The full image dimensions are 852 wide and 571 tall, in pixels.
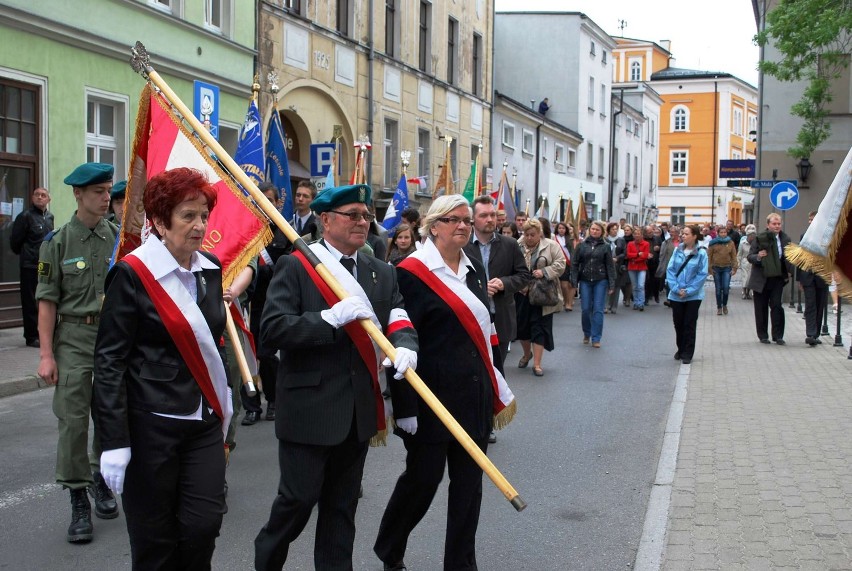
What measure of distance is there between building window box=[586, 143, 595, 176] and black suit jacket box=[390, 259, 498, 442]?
4633 cm

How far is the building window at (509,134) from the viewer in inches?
1455

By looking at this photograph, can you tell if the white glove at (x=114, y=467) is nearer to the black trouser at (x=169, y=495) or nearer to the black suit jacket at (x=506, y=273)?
the black trouser at (x=169, y=495)

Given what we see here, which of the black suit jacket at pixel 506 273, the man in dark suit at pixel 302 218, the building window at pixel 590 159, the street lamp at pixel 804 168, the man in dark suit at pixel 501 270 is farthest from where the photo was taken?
the building window at pixel 590 159

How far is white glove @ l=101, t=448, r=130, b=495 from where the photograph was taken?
3.44 m

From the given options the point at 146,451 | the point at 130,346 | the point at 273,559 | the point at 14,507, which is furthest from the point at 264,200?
the point at 14,507

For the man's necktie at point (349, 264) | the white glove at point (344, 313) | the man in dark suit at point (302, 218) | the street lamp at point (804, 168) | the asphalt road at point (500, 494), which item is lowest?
the asphalt road at point (500, 494)

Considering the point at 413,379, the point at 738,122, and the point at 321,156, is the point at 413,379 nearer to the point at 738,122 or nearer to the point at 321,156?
the point at 321,156

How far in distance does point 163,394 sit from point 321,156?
16.2 meters

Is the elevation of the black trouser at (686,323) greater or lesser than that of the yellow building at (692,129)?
lesser

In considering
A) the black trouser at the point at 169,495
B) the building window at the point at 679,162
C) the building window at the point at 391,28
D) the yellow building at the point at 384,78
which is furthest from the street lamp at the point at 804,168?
the building window at the point at 679,162

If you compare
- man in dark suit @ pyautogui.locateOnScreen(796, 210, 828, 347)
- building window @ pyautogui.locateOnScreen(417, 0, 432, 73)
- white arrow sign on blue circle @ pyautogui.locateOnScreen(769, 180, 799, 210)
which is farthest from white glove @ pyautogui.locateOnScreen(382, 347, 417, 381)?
building window @ pyautogui.locateOnScreen(417, 0, 432, 73)

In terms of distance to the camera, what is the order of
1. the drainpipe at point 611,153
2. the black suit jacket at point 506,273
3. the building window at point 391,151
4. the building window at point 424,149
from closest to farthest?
1. the black suit jacket at point 506,273
2. the building window at point 391,151
3. the building window at point 424,149
4. the drainpipe at point 611,153

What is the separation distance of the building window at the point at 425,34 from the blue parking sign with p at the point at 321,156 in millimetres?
10325

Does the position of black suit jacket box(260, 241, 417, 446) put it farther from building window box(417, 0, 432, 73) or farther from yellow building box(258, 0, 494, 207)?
building window box(417, 0, 432, 73)
